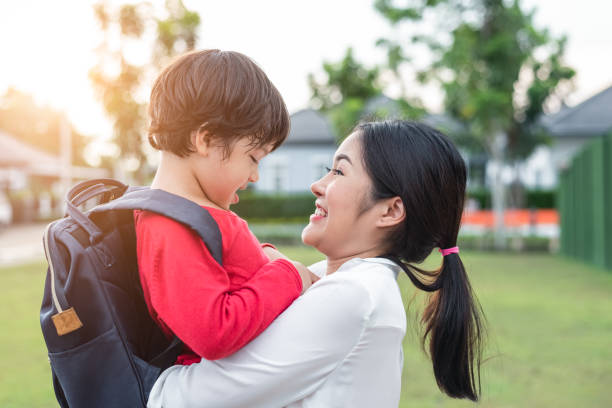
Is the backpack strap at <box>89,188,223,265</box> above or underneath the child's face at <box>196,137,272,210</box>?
underneath

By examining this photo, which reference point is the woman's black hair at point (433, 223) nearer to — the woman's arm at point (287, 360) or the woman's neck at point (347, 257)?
the woman's neck at point (347, 257)

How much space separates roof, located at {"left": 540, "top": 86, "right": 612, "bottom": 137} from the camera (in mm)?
34750

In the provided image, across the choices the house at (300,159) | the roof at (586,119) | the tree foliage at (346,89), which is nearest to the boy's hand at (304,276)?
the tree foliage at (346,89)

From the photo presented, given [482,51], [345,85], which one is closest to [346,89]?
[345,85]

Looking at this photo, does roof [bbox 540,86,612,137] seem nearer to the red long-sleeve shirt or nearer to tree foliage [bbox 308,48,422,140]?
tree foliage [bbox 308,48,422,140]

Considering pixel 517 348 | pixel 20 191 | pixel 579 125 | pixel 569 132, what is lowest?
pixel 20 191

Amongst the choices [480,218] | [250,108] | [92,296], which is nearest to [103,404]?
[92,296]

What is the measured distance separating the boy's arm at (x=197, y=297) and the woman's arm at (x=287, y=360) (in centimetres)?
5

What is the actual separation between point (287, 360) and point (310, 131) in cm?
3663

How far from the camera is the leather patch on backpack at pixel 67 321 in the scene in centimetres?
142

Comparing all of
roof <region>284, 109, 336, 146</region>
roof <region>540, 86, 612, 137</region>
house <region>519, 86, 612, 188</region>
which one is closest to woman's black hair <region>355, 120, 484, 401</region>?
house <region>519, 86, 612, 188</region>

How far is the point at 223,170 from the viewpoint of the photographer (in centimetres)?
168

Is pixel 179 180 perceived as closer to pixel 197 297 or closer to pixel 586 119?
pixel 197 297

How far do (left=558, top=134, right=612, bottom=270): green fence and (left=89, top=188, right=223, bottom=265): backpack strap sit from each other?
39.9ft
